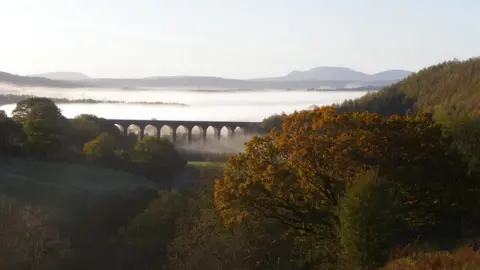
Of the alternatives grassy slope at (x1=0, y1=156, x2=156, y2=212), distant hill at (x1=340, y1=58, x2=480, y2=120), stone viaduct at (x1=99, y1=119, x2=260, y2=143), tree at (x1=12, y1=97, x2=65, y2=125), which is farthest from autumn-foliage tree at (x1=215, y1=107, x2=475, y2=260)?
distant hill at (x1=340, y1=58, x2=480, y2=120)

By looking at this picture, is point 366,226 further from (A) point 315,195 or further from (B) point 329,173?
(B) point 329,173

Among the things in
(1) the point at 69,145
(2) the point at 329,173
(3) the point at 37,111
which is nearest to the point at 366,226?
(2) the point at 329,173

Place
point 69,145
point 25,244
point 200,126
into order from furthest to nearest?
point 200,126, point 69,145, point 25,244

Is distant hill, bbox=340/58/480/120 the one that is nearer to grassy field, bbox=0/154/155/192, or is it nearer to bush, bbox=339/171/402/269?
grassy field, bbox=0/154/155/192

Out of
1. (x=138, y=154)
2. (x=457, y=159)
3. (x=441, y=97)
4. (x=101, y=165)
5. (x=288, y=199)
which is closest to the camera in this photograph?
(x=288, y=199)

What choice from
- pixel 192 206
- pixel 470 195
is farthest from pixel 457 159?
pixel 192 206

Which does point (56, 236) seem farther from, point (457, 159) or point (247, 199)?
point (457, 159)

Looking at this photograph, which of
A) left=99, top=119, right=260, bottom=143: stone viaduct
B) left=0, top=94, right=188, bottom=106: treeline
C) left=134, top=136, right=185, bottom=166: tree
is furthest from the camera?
left=99, top=119, right=260, bottom=143: stone viaduct
